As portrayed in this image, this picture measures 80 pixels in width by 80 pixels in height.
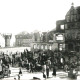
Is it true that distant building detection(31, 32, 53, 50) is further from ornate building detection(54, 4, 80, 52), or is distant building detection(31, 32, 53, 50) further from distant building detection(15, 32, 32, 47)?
distant building detection(15, 32, 32, 47)

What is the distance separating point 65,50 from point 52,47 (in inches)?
116

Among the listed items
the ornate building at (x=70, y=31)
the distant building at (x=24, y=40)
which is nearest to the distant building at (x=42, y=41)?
the ornate building at (x=70, y=31)

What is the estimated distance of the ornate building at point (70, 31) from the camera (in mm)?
21962

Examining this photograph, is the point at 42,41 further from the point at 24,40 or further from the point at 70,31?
the point at 24,40

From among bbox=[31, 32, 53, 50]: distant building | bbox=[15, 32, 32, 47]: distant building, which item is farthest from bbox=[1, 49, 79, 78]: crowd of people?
bbox=[15, 32, 32, 47]: distant building

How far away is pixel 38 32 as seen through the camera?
90.5ft

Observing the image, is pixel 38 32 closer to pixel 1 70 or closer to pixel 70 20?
pixel 70 20

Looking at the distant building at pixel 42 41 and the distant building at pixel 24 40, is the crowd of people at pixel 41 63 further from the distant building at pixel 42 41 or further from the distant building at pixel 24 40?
the distant building at pixel 24 40

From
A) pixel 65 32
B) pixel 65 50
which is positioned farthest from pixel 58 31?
pixel 65 50

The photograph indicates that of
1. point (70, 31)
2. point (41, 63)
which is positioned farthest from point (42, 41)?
point (41, 63)

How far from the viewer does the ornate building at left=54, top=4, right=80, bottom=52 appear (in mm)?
21962

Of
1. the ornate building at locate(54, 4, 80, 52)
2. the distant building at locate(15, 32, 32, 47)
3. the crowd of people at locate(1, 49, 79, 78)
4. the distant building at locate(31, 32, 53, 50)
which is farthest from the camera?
the distant building at locate(15, 32, 32, 47)

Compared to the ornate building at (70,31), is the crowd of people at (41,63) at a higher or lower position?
lower

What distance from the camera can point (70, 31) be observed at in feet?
76.4
